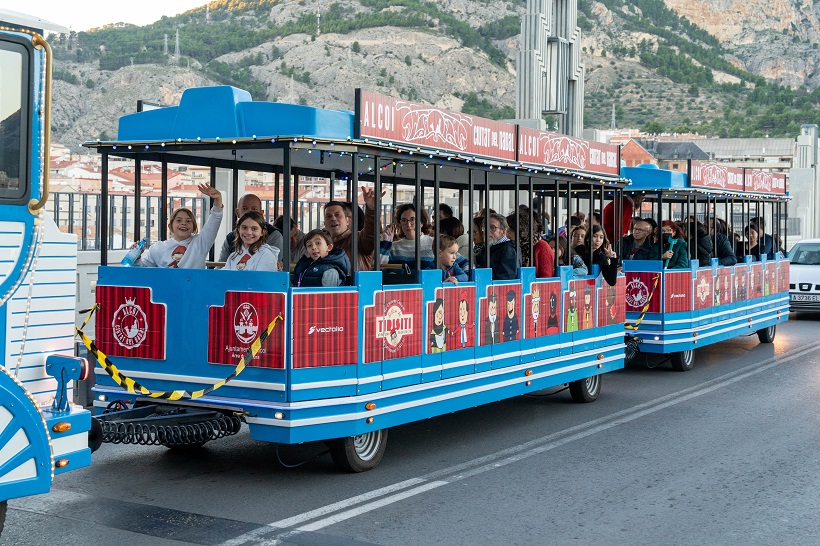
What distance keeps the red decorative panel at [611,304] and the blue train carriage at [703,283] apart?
6.16 ft

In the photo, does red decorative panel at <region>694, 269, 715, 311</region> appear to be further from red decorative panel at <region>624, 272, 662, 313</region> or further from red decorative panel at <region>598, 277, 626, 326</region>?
red decorative panel at <region>598, 277, 626, 326</region>

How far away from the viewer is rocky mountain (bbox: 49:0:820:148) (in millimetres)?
120438

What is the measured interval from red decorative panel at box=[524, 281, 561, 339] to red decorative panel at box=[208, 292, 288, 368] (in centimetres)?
344

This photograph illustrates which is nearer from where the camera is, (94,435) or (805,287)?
(94,435)

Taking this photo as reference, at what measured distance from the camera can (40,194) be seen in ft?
17.3

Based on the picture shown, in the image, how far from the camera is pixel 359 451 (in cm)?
771

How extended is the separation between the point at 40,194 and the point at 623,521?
402 centimetres

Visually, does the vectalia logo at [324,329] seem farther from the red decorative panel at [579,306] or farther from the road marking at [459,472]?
the red decorative panel at [579,306]

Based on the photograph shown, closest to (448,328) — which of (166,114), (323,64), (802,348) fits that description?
(166,114)

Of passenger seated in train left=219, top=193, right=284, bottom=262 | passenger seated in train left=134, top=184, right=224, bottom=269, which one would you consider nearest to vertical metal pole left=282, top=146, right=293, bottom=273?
passenger seated in train left=134, top=184, right=224, bottom=269

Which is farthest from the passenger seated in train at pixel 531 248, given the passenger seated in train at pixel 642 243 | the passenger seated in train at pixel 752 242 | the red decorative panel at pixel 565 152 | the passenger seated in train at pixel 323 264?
the passenger seated in train at pixel 752 242

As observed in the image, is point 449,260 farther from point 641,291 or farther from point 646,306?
point 641,291

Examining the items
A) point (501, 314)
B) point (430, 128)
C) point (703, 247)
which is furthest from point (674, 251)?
point (430, 128)

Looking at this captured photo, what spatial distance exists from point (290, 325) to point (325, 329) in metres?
0.30
